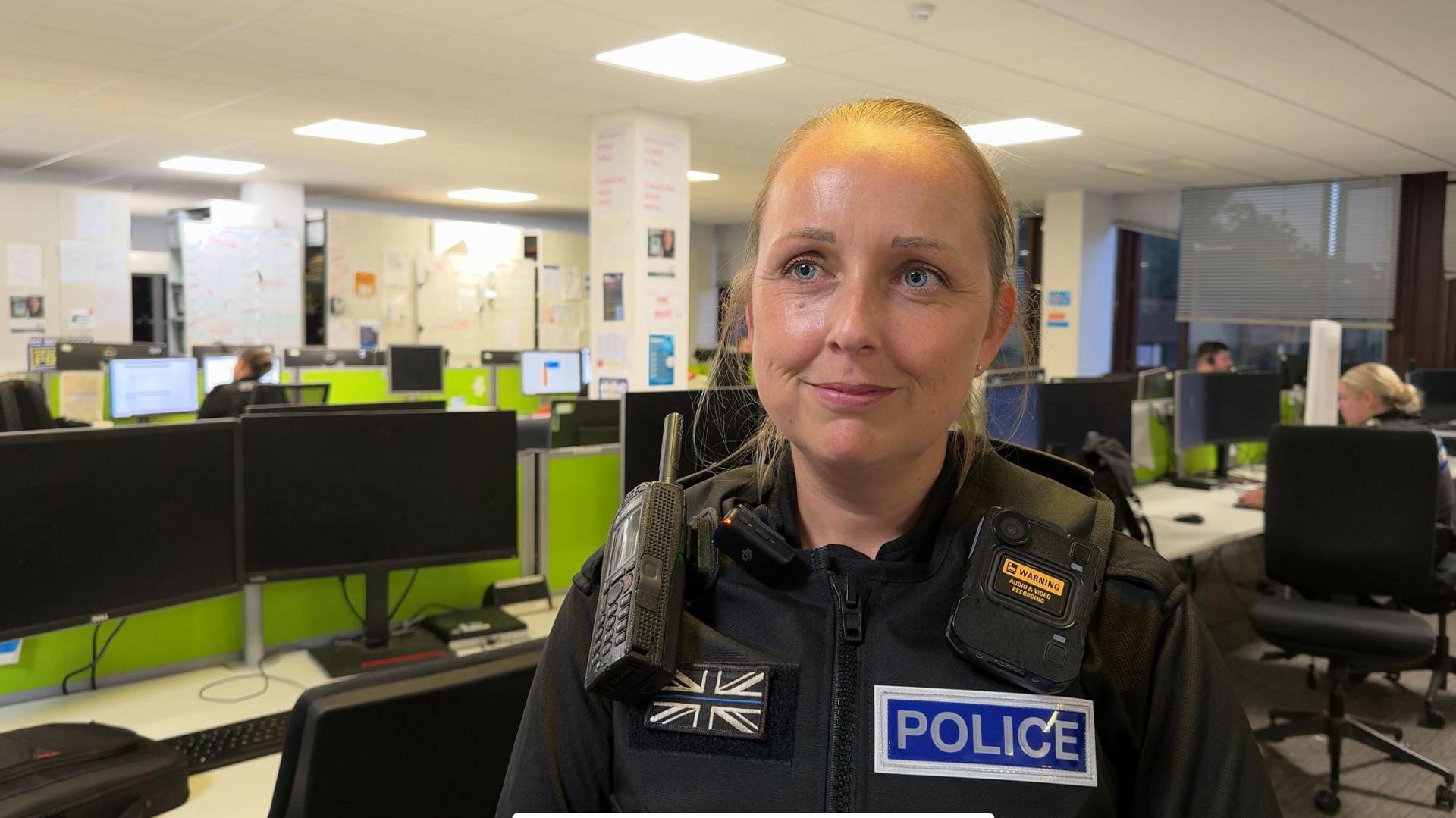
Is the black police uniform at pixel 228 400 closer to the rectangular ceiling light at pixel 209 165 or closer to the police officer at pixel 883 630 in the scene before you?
the rectangular ceiling light at pixel 209 165

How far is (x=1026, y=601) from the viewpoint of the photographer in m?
0.81

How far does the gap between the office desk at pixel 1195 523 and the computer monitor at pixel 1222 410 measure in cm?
19

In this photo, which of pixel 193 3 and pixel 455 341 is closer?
pixel 193 3

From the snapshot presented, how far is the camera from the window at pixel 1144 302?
10609 mm

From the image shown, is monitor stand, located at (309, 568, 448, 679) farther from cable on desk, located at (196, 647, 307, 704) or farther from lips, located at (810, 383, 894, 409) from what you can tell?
lips, located at (810, 383, 894, 409)

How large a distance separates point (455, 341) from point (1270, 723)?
8878 mm

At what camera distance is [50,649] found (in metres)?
1.97

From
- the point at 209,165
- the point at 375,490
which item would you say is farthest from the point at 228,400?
the point at 209,165

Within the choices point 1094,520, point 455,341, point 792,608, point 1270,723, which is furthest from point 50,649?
point 455,341

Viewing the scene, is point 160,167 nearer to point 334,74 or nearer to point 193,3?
point 334,74

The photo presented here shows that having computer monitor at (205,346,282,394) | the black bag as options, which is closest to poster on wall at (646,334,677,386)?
computer monitor at (205,346,282,394)

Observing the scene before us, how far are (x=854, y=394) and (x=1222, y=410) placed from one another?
196 inches

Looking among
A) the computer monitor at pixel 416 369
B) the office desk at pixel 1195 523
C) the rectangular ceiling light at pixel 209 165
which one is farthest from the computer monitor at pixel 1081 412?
the rectangular ceiling light at pixel 209 165

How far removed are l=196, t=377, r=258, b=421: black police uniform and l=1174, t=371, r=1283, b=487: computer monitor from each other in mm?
4698
